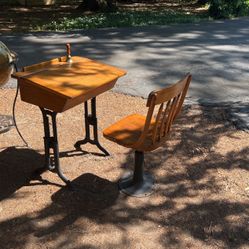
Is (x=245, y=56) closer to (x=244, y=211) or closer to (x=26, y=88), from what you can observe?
(x=244, y=211)

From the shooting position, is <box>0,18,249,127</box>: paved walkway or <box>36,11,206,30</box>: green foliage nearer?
<box>0,18,249,127</box>: paved walkway

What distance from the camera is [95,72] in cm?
383

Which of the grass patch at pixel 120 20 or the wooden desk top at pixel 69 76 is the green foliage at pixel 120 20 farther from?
the wooden desk top at pixel 69 76

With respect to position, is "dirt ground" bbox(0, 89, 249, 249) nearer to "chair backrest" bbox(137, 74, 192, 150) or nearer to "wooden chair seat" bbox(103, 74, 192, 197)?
"wooden chair seat" bbox(103, 74, 192, 197)

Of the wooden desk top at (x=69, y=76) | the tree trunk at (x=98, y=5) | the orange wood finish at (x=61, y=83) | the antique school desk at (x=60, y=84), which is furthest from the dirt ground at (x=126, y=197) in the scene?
the tree trunk at (x=98, y=5)

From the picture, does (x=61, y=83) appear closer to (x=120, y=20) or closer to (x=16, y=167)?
(x=16, y=167)

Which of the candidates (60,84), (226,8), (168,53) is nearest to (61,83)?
(60,84)

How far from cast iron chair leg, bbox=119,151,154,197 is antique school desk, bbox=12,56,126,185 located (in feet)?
1.78

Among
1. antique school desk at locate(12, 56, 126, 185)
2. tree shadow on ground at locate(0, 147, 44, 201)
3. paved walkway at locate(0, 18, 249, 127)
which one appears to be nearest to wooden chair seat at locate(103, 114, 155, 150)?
antique school desk at locate(12, 56, 126, 185)

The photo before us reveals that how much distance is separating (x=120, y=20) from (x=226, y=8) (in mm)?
3298

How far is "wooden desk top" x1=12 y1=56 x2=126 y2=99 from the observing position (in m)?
3.26

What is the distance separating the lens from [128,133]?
3672 mm

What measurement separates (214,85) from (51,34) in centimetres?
465

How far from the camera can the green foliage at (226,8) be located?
1221 centimetres
